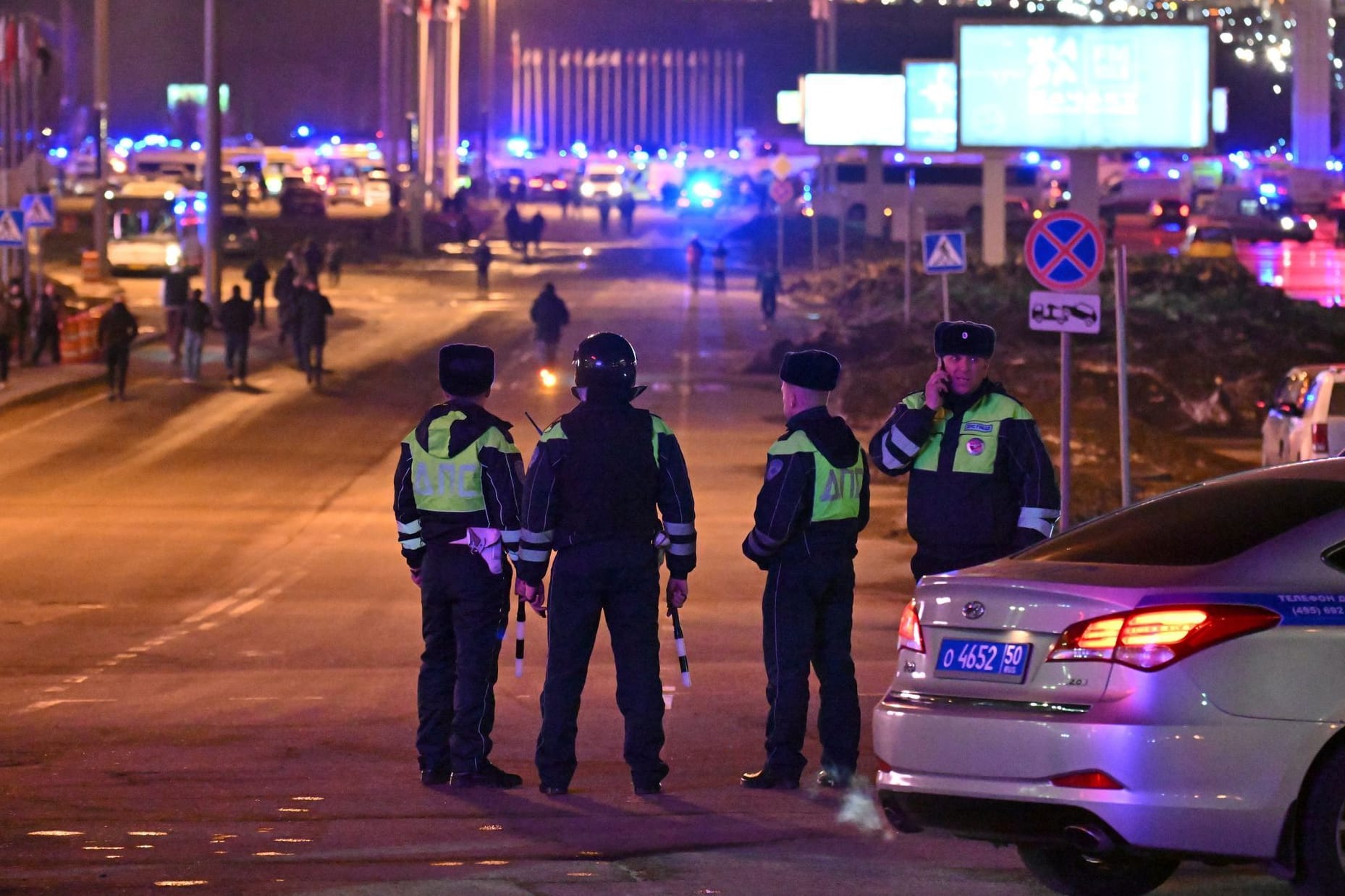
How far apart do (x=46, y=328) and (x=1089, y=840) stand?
95.1 feet

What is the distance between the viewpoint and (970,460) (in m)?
7.72

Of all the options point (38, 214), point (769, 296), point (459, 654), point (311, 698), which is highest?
point (38, 214)

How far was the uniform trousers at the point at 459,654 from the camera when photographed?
25.7 feet

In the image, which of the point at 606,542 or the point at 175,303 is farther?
the point at 175,303

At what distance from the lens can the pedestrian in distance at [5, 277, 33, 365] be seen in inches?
1266

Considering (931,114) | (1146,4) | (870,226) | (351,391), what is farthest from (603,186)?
(351,391)

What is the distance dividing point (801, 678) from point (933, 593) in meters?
1.67

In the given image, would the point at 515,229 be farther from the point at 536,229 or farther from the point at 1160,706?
the point at 1160,706

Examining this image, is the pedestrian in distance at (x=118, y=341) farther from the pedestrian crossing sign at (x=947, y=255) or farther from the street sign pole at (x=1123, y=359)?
the street sign pole at (x=1123, y=359)

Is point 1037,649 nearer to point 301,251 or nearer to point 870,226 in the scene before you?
point 301,251

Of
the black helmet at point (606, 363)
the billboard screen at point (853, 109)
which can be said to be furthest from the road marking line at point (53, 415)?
the billboard screen at point (853, 109)

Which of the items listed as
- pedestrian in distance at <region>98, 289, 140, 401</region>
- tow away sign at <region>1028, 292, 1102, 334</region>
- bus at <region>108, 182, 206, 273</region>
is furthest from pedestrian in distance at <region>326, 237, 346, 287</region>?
tow away sign at <region>1028, 292, 1102, 334</region>

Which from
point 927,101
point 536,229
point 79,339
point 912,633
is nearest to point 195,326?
point 79,339

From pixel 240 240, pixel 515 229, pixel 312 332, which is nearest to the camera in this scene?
pixel 312 332
